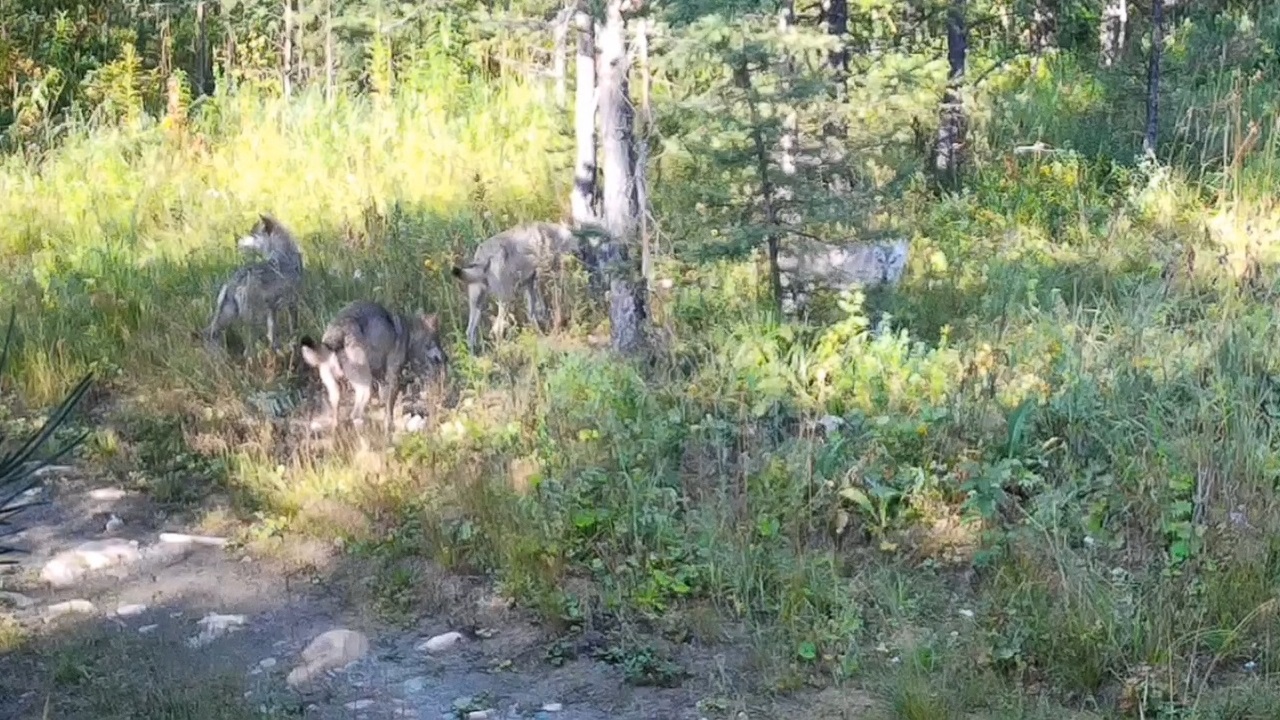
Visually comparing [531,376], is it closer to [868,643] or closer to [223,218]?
[868,643]

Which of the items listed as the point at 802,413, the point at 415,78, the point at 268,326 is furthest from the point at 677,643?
the point at 415,78

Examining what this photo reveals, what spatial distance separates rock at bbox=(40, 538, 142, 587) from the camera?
6.95 m

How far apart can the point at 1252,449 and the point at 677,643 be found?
9.10 feet

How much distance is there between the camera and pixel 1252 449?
6.34 metres

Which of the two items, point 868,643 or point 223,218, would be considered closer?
point 868,643

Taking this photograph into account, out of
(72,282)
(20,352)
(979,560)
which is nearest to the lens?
(979,560)

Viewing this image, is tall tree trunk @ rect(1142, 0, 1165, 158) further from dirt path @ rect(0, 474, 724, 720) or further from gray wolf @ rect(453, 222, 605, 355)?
dirt path @ rect(0, 474, 724, 720)

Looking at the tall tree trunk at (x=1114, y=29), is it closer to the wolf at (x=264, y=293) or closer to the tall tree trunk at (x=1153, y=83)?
the tall tree trunk at (x=1153, y=83)

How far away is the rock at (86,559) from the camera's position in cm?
695

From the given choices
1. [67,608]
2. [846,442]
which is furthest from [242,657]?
[846,442]

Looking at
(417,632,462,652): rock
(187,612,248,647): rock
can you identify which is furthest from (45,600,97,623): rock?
(417,632,462,652): rock

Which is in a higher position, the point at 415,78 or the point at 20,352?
the point at 415,78

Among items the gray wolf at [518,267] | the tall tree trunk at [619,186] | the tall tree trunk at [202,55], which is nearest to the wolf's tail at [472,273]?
the gray wolf at [518,267]

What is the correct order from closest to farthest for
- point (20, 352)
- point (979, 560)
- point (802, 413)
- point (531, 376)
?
point (979, 560) → point (802, 413) → point (531, 376) → point (20, 352)
